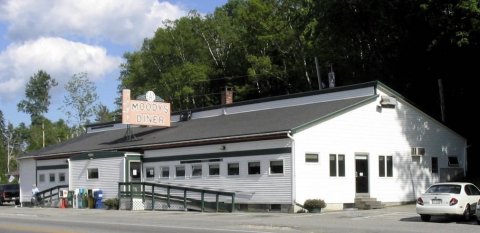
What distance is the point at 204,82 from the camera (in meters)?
68.8

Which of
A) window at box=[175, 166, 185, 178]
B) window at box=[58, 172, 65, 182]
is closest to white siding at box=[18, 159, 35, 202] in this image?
window at box=[58, 172, 65, 182]

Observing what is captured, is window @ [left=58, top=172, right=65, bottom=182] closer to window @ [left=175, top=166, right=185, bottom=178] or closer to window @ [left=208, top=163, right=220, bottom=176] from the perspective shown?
window @ [left=175, top=166, right=185, bottom=178]

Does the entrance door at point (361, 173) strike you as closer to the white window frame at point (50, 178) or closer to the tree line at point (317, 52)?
the tree line at point (317, 52)

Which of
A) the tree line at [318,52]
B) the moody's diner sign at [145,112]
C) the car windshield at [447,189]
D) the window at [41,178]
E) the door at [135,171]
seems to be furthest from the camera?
the window at [41,178]

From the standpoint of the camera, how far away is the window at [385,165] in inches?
1318

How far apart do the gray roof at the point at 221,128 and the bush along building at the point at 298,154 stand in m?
0.10

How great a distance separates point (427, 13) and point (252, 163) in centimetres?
1408

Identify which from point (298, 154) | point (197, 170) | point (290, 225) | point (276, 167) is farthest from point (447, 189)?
point (197, 170)

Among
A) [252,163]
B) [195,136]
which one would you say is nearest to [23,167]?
[195,136]

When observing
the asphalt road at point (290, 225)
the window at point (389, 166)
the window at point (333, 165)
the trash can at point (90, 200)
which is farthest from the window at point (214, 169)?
the trash can at point (90, 200)

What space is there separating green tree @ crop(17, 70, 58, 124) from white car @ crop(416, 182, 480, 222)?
103 m

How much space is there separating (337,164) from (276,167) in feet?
10.1

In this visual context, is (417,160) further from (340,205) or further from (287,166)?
(287,166)

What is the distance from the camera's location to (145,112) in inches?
1623
